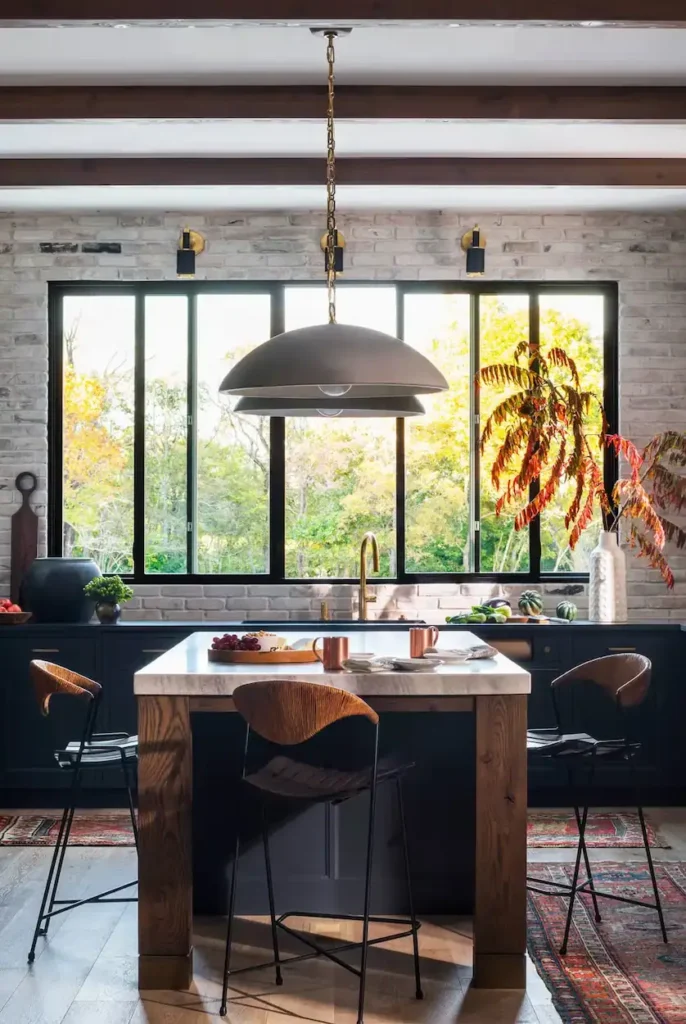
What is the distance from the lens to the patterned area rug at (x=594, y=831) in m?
5.08

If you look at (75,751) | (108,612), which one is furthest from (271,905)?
(108,612)

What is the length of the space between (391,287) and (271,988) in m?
4.15

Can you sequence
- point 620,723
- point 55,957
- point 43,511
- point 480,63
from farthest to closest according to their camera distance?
point 43,511 → point 620,723 → point 480,63 → point 55,957

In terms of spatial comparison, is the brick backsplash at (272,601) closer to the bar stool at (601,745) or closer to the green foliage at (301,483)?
the green foliage at (301,483)

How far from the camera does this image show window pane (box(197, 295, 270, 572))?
6.43m

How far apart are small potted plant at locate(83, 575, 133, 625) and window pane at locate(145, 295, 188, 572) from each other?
1.72 feet

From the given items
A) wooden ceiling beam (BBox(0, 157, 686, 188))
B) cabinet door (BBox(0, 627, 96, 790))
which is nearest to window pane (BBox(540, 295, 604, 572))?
wooden ceiling beam (BBox(0, 157, 686, 188))

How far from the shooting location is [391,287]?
255 inches

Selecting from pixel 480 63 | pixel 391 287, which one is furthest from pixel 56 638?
pixel 480 63

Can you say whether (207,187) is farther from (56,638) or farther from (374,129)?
(56,638)

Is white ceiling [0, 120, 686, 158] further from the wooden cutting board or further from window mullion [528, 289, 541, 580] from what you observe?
the wooden cutting board

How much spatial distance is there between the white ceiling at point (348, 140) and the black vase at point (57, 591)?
2116 millimetres

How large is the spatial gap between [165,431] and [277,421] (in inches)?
25.8

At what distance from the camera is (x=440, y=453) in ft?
21.2
